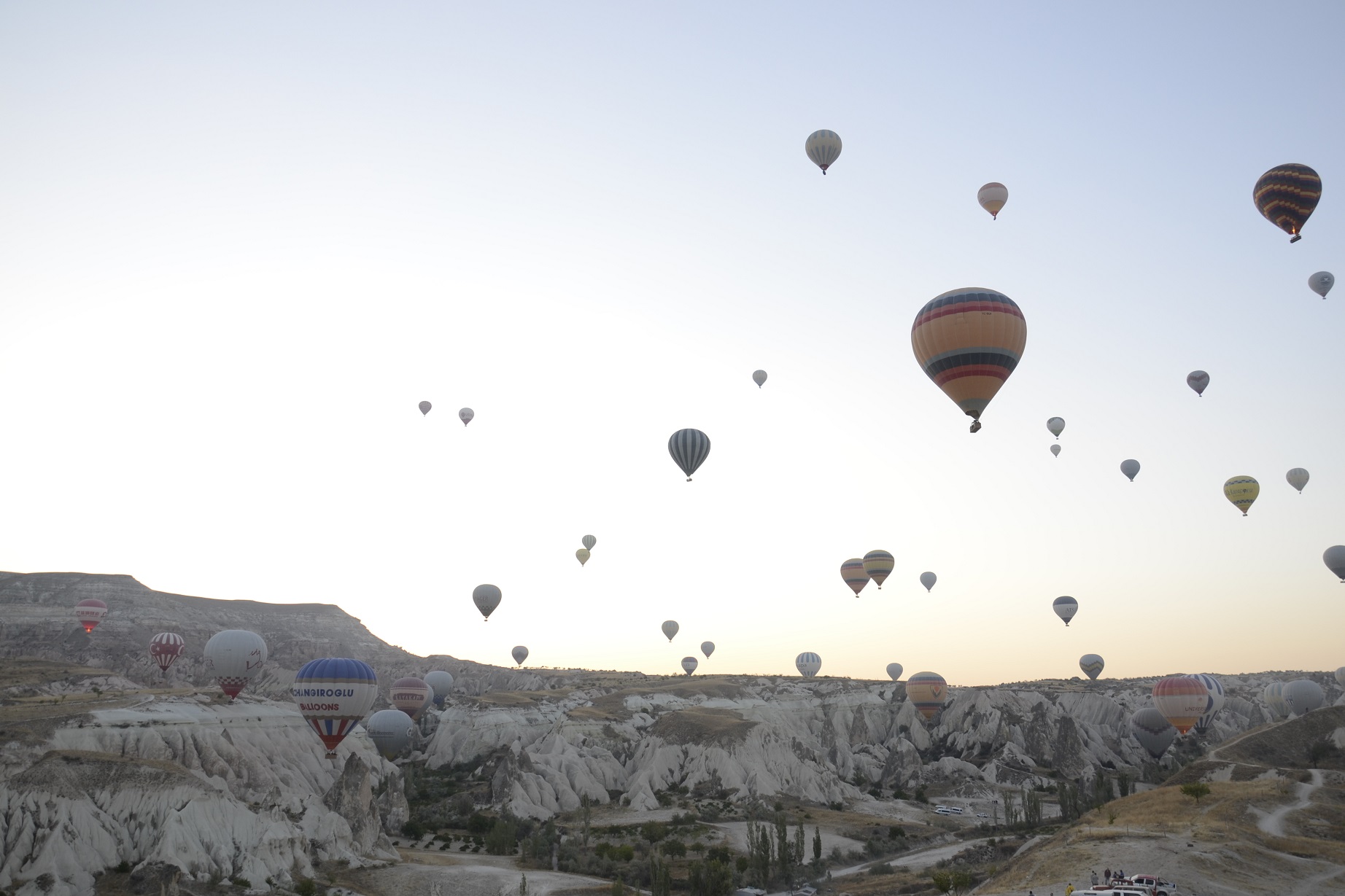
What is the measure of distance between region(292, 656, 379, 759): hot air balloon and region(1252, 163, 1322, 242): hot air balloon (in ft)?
176

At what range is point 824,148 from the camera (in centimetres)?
5297

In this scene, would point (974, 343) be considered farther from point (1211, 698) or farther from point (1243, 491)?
point (1211, 698)

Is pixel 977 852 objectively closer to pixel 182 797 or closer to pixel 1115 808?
pixel 1115 808

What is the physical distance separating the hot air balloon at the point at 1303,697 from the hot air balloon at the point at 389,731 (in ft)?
266

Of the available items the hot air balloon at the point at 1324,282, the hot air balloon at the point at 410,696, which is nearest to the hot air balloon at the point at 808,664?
the hot air balloon at the point at 410,696

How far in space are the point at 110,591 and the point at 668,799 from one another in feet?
320

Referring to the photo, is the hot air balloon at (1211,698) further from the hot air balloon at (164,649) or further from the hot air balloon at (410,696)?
the hot air balloon at (164,649)

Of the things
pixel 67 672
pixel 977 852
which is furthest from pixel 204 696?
pixel 977 852

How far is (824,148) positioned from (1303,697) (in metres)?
71.4

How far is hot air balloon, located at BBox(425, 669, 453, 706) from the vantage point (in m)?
92.1

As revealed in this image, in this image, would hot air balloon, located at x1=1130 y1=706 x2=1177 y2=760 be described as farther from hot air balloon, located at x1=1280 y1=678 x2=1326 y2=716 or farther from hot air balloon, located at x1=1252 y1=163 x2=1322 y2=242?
hot air balloon, located at x1=1252 y1=163 x2=1322 y2=242

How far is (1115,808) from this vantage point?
4753 cm

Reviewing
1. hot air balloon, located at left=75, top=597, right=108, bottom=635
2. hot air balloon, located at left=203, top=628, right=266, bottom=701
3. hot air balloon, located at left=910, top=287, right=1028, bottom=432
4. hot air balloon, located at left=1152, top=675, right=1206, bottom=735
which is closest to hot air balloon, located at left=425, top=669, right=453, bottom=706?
hot air balloon, located at left=203, top=628, right=266, bottom=701

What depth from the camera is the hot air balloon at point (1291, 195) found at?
153ft
